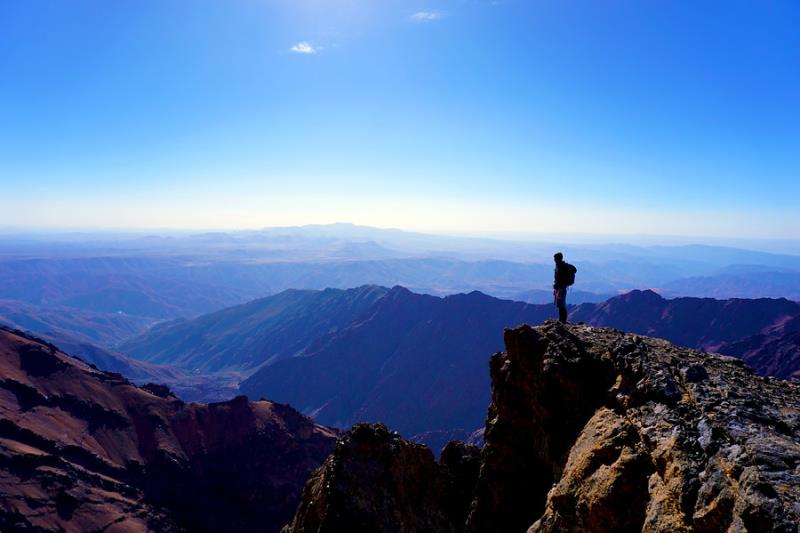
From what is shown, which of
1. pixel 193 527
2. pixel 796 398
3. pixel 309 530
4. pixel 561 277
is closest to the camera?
pixel 796 398

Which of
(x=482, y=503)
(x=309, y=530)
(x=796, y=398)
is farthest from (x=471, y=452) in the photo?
(x=796, y=398)

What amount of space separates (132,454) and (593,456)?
7806 cm

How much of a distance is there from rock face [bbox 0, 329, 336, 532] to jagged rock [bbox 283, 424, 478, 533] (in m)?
53.5

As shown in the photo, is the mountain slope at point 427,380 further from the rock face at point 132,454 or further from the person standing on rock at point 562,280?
the person standing on rock at point 562,280

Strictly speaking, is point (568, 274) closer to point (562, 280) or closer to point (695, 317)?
point (562, 280)

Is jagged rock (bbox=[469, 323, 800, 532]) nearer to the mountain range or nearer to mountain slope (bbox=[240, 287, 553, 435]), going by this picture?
the mountain range

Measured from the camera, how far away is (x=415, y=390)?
168 m

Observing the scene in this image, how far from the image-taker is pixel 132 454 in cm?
7075

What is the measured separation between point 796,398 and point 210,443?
265 feet

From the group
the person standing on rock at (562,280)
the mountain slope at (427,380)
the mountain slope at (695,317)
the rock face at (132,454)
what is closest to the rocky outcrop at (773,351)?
the mountain slope at (695,317)

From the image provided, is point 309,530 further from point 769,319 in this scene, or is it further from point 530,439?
point 769,319

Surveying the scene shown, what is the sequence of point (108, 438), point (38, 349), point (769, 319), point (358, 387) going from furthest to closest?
1. point (358, 387)
2. point (769, 319)
3. point (38, 349)
4. point (108, 438)

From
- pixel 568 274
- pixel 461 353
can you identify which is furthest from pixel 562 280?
pixel 461 353

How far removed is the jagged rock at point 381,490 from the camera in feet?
48.5
